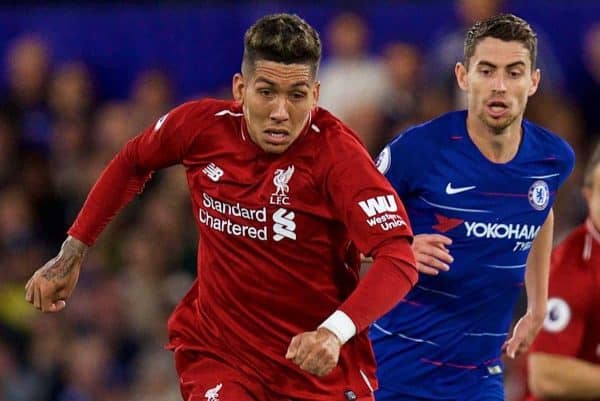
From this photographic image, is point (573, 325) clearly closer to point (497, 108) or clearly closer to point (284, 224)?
point (497, 108)

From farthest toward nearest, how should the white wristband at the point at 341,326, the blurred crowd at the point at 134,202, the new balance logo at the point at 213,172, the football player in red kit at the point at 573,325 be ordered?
the blurred crowd at the point at 134,202 → the football player in red kit at the point at 573,325 → the new balance logo at the point at 213,172 → the white wristband at the point at 341,326

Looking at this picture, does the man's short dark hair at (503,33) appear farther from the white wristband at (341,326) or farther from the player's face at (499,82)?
the white wristband at (341,326)

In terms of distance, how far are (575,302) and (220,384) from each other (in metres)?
1.73

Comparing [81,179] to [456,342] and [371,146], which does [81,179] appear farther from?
[456,342]

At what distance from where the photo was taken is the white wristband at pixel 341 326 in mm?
5051

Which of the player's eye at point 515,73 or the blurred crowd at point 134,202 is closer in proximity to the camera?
the player's eye at point 515,73

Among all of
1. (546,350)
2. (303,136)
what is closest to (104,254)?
(546,350)

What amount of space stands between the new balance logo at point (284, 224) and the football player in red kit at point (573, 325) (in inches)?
61.8

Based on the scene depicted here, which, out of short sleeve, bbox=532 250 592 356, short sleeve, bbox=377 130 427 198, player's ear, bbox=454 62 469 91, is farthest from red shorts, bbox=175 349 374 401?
player's ear, bbox=454 62 469 91

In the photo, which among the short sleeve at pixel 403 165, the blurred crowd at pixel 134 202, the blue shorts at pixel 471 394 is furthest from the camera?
the blurred crowd at pixel 134 202

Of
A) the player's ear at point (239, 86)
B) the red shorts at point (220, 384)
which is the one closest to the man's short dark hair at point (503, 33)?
the player's ear at point (239, 86)

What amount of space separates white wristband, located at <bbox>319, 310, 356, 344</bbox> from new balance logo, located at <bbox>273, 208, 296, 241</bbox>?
527mm

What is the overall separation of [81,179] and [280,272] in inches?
259

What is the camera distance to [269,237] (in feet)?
18.4
